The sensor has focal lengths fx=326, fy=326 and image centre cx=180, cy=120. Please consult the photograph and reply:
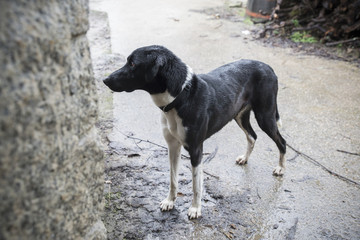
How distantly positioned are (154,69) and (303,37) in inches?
218

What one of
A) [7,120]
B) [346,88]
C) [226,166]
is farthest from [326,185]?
[7,120]

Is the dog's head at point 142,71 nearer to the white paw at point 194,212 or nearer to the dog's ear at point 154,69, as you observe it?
the dog's ear at point 154,69

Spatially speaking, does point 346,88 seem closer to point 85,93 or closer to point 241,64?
point 241,64

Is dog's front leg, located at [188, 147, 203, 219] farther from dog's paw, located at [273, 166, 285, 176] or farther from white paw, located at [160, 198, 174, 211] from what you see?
dog's paw, located at [273, 166, 285, 176]

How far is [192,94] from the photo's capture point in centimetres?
254

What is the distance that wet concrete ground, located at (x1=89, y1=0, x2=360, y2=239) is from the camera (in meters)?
2.67

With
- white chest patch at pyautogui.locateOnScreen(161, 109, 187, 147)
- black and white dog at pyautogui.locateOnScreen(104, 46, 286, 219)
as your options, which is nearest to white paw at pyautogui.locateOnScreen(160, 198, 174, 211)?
black and white dog at pyautogui.locateOnScreen(104, 46, 286, 219)

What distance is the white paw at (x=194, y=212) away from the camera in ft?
8.94

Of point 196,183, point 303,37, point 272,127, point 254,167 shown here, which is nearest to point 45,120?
point 196,183

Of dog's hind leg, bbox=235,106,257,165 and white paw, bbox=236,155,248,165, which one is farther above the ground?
dog's hind leg, bbox=235,106,257,165

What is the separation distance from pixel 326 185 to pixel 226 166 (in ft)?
3.20

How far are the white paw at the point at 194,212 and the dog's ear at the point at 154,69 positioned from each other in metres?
1.15

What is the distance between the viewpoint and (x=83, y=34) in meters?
1.59

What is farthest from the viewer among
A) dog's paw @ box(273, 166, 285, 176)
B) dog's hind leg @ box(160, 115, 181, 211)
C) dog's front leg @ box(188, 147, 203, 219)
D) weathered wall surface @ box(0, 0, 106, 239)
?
dog's paw @ box(273, 166, 285, 176)
